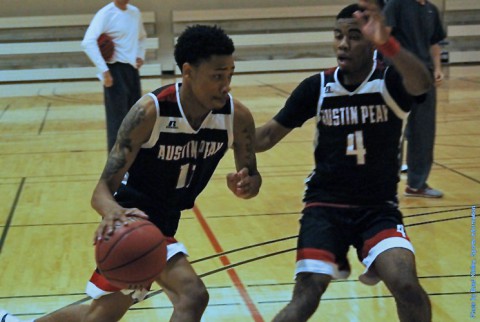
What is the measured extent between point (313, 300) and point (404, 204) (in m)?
3.73

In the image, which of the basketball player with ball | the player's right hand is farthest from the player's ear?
the player's right hand

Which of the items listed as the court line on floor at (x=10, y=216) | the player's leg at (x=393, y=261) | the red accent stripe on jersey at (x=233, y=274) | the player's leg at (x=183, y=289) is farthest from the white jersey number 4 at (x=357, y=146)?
the court line on floor at (x=10, y=216)

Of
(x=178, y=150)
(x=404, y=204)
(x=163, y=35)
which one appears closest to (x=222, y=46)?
(x=178, y=150)

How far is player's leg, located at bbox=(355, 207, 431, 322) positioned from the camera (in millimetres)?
3615

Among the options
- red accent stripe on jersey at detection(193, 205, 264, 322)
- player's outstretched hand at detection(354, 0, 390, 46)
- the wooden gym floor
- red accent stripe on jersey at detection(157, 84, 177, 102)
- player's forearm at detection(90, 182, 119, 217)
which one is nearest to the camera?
player's forearm at detection(90, 182, 119, 217)

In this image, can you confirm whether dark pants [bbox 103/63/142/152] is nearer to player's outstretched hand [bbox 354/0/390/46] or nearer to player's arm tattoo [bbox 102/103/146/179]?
player's arm tattoo [bbox 102/103/146/179]

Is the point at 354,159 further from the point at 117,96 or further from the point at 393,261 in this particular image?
the point at 117,96

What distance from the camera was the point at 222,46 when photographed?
376cm

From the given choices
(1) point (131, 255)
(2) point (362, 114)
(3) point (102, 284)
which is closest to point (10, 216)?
(3) point (102, 284)

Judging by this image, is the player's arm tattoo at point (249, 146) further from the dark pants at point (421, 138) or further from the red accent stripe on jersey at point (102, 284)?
the dark pants at point (421, 138)

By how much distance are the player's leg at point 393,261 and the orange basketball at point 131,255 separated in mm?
1018

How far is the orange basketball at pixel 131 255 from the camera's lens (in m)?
3.38

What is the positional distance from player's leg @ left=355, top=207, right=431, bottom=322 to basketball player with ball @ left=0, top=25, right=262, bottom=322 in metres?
0.62

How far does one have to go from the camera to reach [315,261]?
3787 mm
